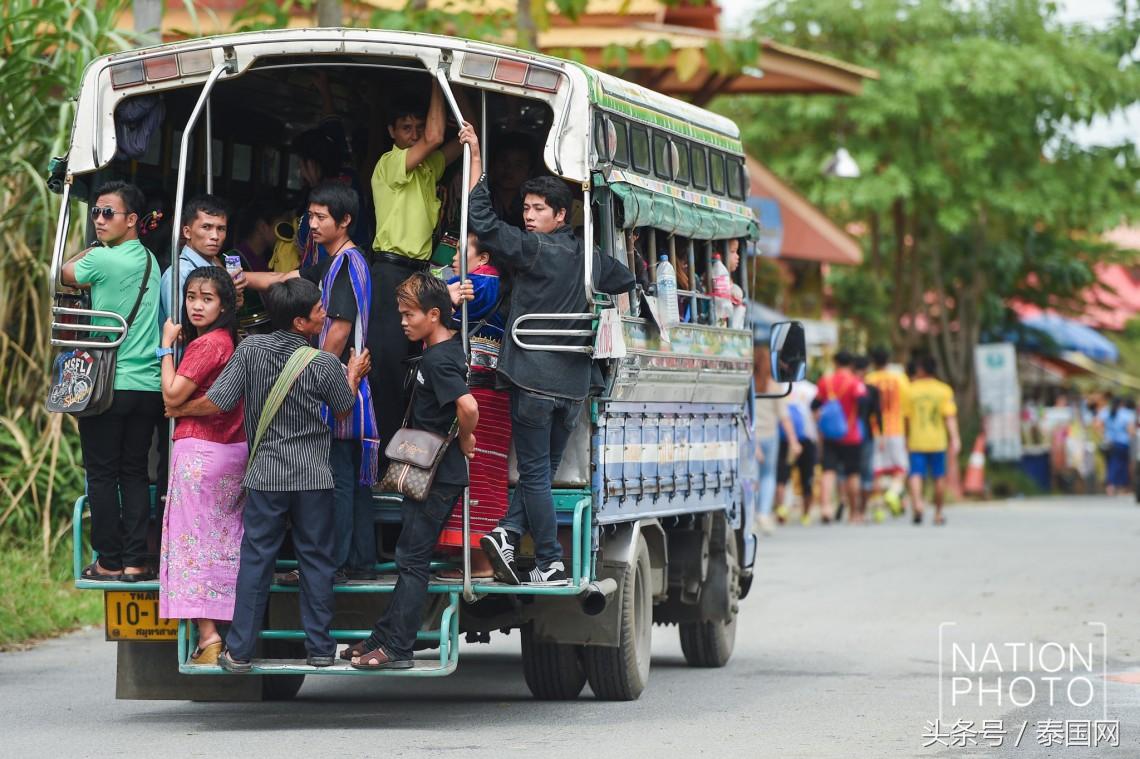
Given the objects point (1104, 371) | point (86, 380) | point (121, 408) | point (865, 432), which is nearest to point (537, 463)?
point (121, 408)

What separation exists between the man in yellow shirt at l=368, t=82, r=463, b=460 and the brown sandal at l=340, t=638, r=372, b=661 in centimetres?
92

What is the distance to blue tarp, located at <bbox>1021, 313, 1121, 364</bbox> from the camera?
40641mm

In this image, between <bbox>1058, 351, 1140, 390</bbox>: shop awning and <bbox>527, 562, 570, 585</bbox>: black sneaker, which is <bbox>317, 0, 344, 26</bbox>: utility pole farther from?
<bbox>1058, 351, 1140, 390</bbox>: shop awning

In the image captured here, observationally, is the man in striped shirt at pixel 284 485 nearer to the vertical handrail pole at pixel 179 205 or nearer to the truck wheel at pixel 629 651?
the vertical handrail pole at pixel 179 205

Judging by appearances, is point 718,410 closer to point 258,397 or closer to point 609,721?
point 609,721

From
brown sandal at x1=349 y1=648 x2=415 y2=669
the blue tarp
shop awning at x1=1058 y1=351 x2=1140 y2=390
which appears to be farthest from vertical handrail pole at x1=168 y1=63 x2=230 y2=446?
shop awning at x1=1058 y1=351 x2=1140 y2=390

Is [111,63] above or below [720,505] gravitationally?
above

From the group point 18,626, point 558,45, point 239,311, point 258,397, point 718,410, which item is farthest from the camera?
point 558,45

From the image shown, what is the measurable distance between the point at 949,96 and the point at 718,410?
20686mm

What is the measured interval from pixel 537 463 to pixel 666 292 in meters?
1.50

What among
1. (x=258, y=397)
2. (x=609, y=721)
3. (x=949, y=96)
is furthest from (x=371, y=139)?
(x=949, y=96)

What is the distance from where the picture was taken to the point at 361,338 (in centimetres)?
916

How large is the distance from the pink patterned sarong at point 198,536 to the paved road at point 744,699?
544 mm

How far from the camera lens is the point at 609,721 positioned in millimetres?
9258
